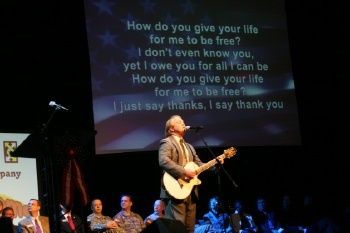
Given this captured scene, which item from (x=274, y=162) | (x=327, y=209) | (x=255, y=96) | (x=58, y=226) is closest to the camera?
(x=58, y=226)

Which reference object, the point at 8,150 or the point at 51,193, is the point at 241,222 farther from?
the point at 51,193

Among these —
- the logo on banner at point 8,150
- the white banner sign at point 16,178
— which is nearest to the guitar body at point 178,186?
the white banner sign at point 16,178

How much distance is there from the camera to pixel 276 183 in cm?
1077

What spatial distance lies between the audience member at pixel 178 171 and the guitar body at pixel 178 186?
2 centimetres

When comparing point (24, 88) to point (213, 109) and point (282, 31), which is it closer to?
point (213, 109)

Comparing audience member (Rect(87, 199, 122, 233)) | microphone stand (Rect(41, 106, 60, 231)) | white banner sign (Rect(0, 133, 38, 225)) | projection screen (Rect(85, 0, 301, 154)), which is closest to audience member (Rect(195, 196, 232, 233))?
projection screen (Rect(85, 0, 301, 154))

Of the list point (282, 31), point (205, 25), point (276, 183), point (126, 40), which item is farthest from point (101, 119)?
point (276, 183)

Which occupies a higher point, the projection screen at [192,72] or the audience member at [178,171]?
the projection screen at [192,72]

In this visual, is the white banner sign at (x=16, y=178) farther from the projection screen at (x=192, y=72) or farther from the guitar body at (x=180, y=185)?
the guitar body at (x=180, y=185)

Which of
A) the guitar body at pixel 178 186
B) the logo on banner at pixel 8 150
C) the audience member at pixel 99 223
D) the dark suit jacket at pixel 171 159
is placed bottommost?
the audience member at pixel 99 223

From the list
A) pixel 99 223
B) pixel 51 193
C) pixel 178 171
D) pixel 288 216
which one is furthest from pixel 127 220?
pixel 51 193

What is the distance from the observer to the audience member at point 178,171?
5.59 metres

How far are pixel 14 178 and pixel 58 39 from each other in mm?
2247

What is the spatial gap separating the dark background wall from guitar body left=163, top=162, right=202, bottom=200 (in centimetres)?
347
